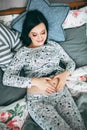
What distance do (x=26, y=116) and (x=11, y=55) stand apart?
393 mm

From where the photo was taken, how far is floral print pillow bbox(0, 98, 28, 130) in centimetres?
148

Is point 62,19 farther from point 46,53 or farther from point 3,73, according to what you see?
point 3,73

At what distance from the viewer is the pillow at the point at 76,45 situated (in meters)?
1.82

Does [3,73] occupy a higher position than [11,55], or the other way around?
[11,55]

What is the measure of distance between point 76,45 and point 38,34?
0.37 meters

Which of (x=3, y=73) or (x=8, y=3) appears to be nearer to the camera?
(x=3, y=73)

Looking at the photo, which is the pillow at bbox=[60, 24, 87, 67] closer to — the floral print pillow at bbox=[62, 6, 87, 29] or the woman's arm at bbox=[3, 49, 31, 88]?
the floral print pillow at bbox=[62, 6, 87, 29]

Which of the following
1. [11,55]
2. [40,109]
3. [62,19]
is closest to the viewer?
[40,109]

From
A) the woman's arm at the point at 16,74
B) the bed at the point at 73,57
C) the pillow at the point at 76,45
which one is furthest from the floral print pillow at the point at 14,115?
the pillow at the point at 76,45

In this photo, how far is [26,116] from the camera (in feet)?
5.14

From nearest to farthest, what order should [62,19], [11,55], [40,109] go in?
1. [40,109]
2. [11,55]
3. [62,19]

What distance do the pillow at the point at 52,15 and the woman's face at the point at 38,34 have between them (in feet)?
0.47

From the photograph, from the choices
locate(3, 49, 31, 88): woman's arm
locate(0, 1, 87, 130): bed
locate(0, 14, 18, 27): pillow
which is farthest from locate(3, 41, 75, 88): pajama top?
locate(0, 14, 18, 27): pillow

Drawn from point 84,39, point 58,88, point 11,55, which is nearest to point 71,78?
point 58,88
